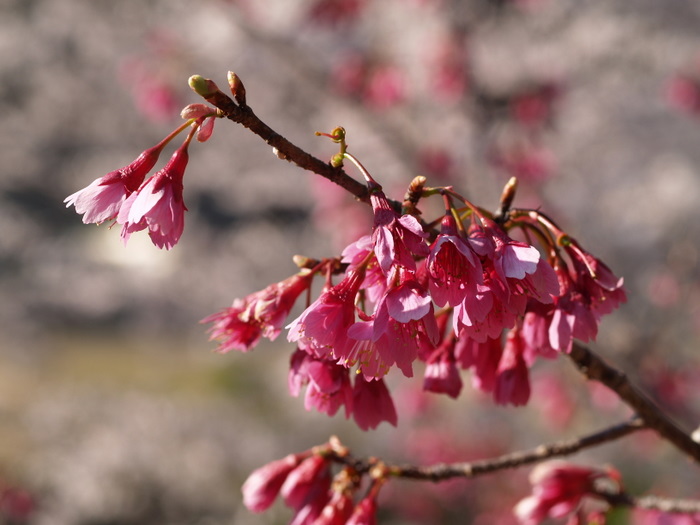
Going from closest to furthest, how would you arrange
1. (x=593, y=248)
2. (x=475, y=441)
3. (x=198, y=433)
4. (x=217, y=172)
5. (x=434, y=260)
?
(x=434, y=260) < (x=593, y=248) < (x=475, y=441) < (x=198, y=433) < (x=217, y=172)

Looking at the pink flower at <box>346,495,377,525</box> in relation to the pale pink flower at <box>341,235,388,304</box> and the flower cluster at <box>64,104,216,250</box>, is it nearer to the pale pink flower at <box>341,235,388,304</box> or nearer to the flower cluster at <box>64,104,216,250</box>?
the pale pink flower at <box>341,235,388,304</box>

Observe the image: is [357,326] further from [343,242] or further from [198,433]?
[198,433]

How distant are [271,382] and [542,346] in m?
5.86

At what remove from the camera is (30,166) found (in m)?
8.92

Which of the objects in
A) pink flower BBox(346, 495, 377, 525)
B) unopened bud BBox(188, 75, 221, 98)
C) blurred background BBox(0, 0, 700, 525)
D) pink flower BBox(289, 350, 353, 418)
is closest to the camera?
unopened bud BBox(188, 75, 221, 98)

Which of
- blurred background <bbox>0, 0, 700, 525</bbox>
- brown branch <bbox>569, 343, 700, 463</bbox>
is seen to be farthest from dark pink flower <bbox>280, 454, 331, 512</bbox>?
blurred background <bbox>0, 0, 700, 525</bbox>

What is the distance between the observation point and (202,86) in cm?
70

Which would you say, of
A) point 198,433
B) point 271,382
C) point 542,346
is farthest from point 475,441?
point 542,346

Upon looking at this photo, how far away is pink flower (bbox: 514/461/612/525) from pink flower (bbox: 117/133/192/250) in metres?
0.83

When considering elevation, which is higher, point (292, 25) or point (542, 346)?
point (292, 25)

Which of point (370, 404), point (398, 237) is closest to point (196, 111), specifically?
point (398, 237)

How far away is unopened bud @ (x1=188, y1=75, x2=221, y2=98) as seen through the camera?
0.70 meters

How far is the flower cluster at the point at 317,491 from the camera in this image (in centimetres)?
105

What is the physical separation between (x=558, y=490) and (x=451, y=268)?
694 mm
